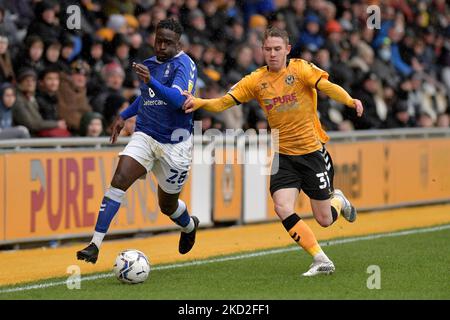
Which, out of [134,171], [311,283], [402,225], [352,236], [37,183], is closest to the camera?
[311,283]

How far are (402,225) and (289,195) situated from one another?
6340mm

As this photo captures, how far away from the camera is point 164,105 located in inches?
428

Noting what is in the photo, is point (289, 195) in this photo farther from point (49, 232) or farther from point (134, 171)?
point (49, 232)

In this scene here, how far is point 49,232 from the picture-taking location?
13891 millimetres

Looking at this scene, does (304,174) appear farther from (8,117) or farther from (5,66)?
(5,66)

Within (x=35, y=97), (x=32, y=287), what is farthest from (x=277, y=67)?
(x=35, y=97)

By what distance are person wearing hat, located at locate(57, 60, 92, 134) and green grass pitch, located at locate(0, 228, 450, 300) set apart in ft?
12.9

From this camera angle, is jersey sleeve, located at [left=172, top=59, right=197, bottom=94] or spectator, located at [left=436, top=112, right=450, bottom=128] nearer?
jersey sleeve, located at [left=172, top=59, right=197, bottom=94]

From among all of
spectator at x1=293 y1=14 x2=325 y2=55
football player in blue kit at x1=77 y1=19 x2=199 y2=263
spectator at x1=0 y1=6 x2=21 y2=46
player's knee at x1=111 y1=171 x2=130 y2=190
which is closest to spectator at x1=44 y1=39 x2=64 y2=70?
Result: spectator at x1=0 y1=6 x2=21 y2=46

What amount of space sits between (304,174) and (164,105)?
4.81 feet

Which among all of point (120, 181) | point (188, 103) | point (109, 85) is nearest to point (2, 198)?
point (120, 181)

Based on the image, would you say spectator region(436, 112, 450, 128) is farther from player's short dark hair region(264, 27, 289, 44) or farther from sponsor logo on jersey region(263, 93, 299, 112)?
player's short dark hair region(264, 27, 289, 44)

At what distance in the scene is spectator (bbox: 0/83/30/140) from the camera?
45.4 ft

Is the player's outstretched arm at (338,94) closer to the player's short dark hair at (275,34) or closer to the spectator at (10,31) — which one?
the player's short dark hair at (275,34)
